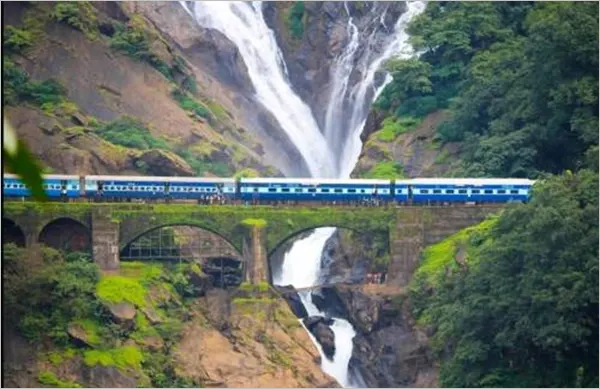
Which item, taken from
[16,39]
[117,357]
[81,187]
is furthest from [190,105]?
[117,357]

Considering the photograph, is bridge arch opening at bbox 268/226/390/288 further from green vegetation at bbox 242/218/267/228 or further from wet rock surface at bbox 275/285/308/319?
green vegetation at bbox 242/218/267/228

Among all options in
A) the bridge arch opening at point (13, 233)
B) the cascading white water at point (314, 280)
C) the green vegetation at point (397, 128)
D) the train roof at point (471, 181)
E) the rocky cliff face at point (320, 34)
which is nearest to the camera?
the train roof at point (471, 181)

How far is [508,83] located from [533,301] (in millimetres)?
17286

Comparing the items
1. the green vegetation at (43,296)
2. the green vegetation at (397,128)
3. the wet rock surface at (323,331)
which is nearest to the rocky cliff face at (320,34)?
the green vegetation at (397,128)

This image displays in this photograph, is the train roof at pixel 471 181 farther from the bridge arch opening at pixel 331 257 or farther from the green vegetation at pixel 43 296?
the green vegetation at pixel 43 296

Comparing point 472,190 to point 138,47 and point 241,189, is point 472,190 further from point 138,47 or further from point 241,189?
point 138,47

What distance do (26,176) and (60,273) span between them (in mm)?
49651

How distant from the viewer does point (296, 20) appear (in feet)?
257

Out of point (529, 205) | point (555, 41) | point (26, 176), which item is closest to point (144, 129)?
point (555, 41)

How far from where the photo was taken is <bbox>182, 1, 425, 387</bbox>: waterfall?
74.2 meters

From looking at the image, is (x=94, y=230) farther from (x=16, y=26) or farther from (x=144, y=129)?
(x=16, y=26)

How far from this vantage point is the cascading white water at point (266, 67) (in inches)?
2950

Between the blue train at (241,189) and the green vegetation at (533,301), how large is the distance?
27.4 feet

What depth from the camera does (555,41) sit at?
5631 centimetres
